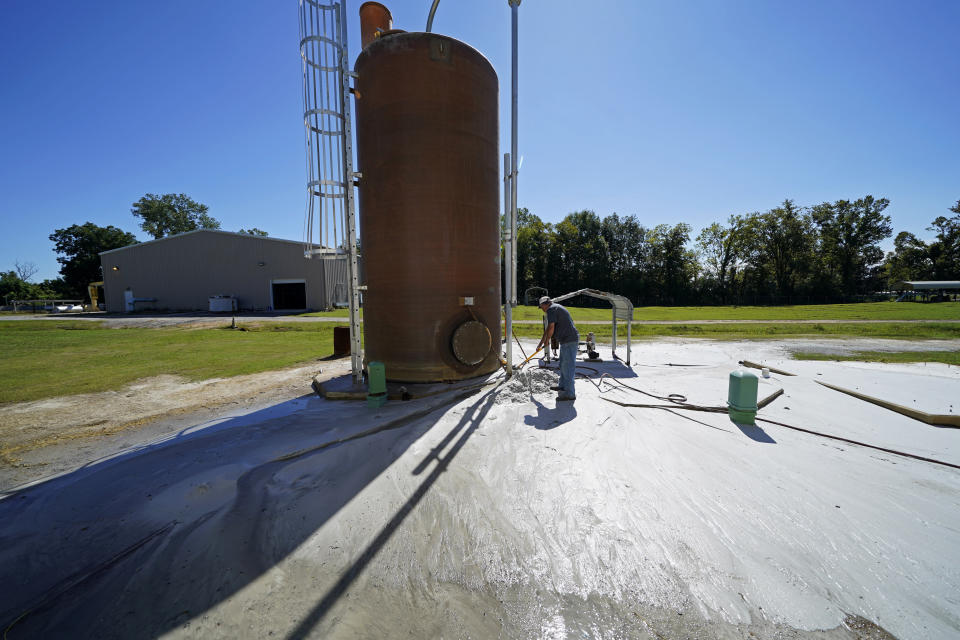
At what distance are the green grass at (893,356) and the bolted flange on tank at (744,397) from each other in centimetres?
768

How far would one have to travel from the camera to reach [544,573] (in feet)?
9.07

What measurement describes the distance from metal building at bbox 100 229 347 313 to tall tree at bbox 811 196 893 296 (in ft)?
226

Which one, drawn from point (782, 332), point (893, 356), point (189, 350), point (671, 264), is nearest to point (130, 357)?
point (189, 350)

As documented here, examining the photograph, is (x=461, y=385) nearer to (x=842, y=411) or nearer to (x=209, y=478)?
(x=209, y=478)

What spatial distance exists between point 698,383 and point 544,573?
21.7ft

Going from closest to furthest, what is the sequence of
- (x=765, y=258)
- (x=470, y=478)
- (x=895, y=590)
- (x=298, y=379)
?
(x=895, y=590) < (x=470, y=478) < (x=298, y=379) < (x=765, y=258)

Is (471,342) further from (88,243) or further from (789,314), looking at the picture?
(88,243)

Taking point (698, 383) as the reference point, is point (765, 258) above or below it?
above

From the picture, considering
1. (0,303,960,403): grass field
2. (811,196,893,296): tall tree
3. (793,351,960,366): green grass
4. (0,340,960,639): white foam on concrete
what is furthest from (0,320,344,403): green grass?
(811,196,893,296): tall tree

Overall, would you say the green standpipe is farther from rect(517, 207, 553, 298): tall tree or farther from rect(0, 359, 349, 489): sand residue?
rect(517, 207, 553, 298): tall tree

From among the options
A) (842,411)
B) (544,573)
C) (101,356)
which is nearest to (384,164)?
(544,573)

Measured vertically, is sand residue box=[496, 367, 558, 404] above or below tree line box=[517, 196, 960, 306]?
below

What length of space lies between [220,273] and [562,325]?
119ft

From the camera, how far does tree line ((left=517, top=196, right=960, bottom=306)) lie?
51.1m
